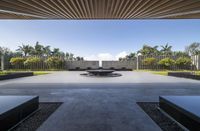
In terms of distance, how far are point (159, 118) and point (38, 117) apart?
353cm

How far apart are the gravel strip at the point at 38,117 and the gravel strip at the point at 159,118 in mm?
3142

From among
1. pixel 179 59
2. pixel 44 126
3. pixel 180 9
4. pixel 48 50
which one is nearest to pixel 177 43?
pixel 179 59

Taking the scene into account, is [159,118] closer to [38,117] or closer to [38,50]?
[38,117]

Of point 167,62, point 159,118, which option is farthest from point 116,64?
point 159,118

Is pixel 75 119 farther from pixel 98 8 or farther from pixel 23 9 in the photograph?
pixel 23 9

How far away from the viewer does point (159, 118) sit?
4.72 m

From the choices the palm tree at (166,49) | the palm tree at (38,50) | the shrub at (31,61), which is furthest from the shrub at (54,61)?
the palm tree at (166,49)

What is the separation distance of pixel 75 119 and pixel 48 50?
161ft

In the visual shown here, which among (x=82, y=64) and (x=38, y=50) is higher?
(x=38, y=50)

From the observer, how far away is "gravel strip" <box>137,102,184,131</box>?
4055mm

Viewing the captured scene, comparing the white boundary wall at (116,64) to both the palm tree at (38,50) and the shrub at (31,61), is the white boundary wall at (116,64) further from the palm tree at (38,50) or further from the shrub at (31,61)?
the palm tree at (38,50)

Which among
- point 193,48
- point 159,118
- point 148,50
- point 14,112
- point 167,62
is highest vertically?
point 193,48

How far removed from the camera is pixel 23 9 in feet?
28.5

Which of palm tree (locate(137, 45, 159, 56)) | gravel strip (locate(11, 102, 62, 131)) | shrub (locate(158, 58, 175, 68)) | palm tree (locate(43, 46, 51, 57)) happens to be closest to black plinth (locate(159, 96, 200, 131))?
gravel strip (locate(11, 102, 62, 131))
